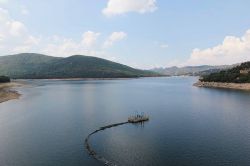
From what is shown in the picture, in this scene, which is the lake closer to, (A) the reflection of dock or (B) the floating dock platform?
(A) the reflection of dock

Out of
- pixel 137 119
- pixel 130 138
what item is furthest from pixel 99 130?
pixel 137 119

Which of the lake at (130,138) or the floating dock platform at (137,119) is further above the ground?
the floating dock platform at (137,119)

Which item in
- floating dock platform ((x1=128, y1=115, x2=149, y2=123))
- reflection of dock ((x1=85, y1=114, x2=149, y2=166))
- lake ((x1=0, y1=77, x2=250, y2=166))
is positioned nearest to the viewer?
reflection of dock ((x1=85, y1=114, x2=149, y2=166))

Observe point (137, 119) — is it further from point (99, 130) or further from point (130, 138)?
point (130, 138)

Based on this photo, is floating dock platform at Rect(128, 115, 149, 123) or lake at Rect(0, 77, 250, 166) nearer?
lake at Rect(0, 77, 250, 166)

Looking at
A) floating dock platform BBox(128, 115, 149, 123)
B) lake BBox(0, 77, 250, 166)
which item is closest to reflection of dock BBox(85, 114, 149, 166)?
floating dock platform BBox(128, 115, 149, 123)

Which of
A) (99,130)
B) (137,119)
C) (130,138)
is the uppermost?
(137,119)

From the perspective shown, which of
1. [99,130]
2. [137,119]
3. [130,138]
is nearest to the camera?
[130,138]

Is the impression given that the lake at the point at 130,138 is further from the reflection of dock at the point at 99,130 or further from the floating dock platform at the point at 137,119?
the floating dock platform at the point at 137,119

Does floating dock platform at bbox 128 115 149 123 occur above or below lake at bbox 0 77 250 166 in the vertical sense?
above

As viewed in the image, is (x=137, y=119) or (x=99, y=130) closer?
(x=99, y=130)

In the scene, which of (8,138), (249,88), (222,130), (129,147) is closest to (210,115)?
(222,130)

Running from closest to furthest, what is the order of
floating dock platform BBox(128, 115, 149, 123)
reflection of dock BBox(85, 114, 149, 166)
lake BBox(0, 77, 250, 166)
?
reflection of dock BBox(85, 114, 149, 166)
lake BBox(0, 77, 250, 166)
floating dock platform BBox(128, 115, 149, 123)

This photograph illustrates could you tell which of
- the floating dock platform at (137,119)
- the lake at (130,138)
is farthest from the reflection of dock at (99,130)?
the lake at (130,138)
